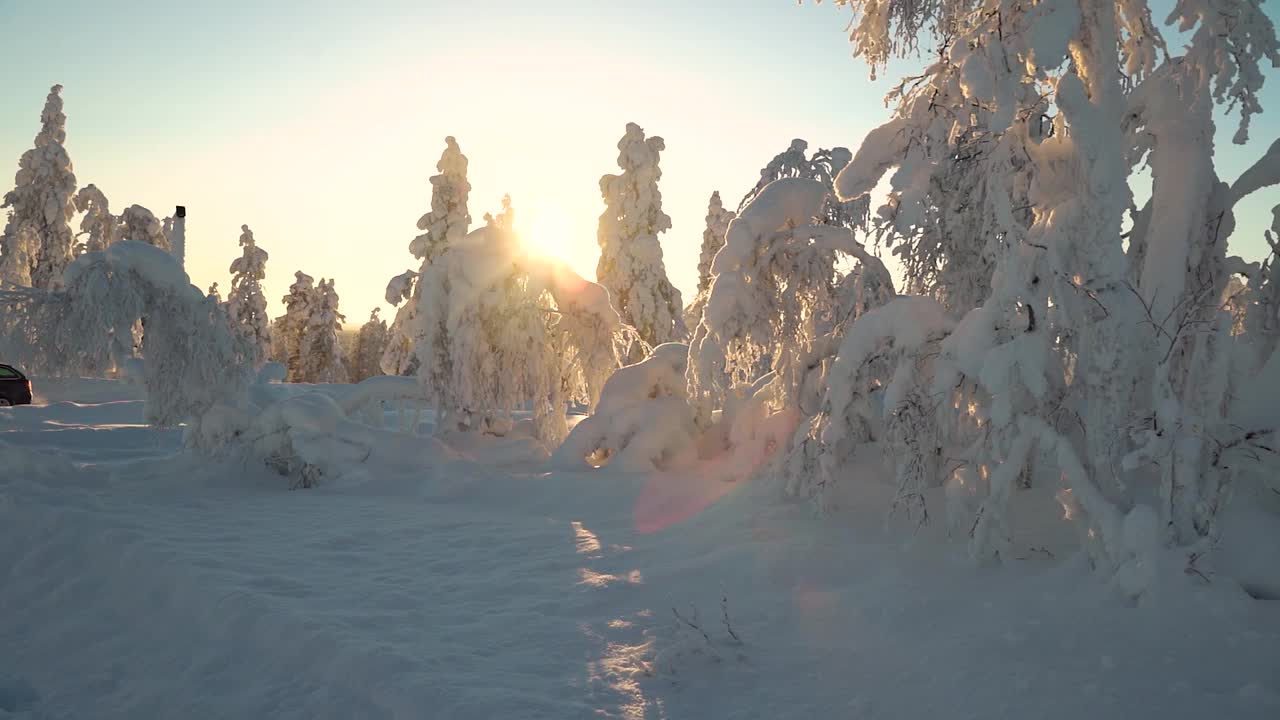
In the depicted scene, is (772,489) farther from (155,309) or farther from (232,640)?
(155,309)

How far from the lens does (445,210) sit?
77.6ft

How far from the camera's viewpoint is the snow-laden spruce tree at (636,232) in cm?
2641

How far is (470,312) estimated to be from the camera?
13.8m

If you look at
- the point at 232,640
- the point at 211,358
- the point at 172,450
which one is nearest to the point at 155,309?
the point at 211,358

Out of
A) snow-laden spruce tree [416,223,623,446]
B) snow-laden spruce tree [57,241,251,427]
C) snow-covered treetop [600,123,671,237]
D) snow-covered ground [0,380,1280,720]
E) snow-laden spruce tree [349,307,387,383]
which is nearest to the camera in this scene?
snow-covered ground [0,380,1280,720]

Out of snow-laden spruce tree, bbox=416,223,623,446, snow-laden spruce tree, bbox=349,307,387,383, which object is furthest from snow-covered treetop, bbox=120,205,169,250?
snow-laden spruce tree, bbox=416,223,623,446

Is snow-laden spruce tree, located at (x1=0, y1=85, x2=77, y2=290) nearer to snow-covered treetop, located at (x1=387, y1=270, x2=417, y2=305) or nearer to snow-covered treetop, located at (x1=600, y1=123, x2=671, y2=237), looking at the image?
snow-covered treetop, located at (x1=387, y1=270, x2=417, y2=305)

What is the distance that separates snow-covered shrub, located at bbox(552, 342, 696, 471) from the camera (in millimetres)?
11078

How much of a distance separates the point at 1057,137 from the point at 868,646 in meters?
3.99

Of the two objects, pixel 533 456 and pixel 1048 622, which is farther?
pixel 533 456

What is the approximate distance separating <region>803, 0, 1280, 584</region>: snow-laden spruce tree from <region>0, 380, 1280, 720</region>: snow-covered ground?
1.94ft

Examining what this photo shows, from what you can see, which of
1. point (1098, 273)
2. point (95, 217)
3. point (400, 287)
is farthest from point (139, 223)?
point (1098, 273)

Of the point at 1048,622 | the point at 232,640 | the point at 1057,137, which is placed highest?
the point at 1057,137

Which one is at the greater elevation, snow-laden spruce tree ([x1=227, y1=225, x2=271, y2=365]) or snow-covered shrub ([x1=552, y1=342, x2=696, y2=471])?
snow-laden spruce tree ([x1=227, y1=225, x2=271, y2=365])
